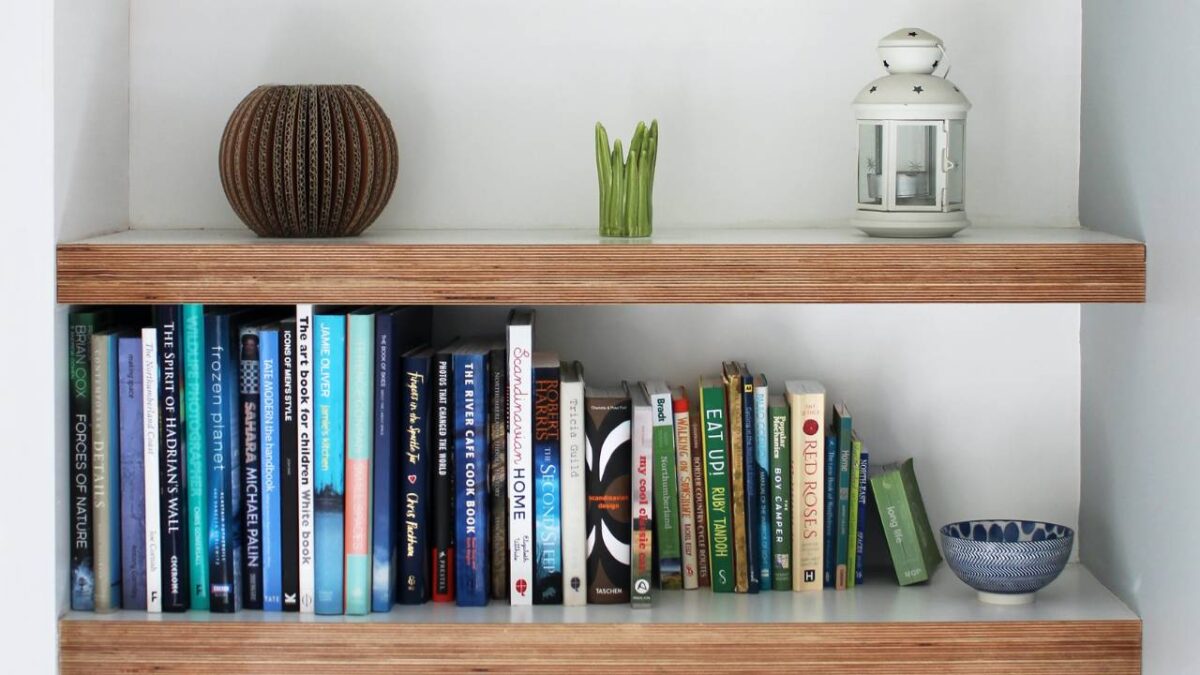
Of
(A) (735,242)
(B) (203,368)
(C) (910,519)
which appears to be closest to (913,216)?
(A) (735,242)

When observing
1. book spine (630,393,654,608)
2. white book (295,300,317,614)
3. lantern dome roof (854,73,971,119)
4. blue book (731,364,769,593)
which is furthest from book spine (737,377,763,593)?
white book (295,300,317,614)

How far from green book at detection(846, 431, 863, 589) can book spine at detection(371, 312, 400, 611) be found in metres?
0.47

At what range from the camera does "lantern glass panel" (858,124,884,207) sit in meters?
1.38

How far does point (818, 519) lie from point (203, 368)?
638 millimetres

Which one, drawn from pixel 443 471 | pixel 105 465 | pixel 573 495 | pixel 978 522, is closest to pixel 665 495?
pixel 573 495

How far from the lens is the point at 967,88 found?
1521 mm

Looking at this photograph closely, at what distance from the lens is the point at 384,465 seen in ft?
4.35

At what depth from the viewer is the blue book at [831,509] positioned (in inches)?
55.3

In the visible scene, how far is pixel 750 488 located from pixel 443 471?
1.04 ft

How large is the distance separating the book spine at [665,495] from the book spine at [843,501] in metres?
0.17
